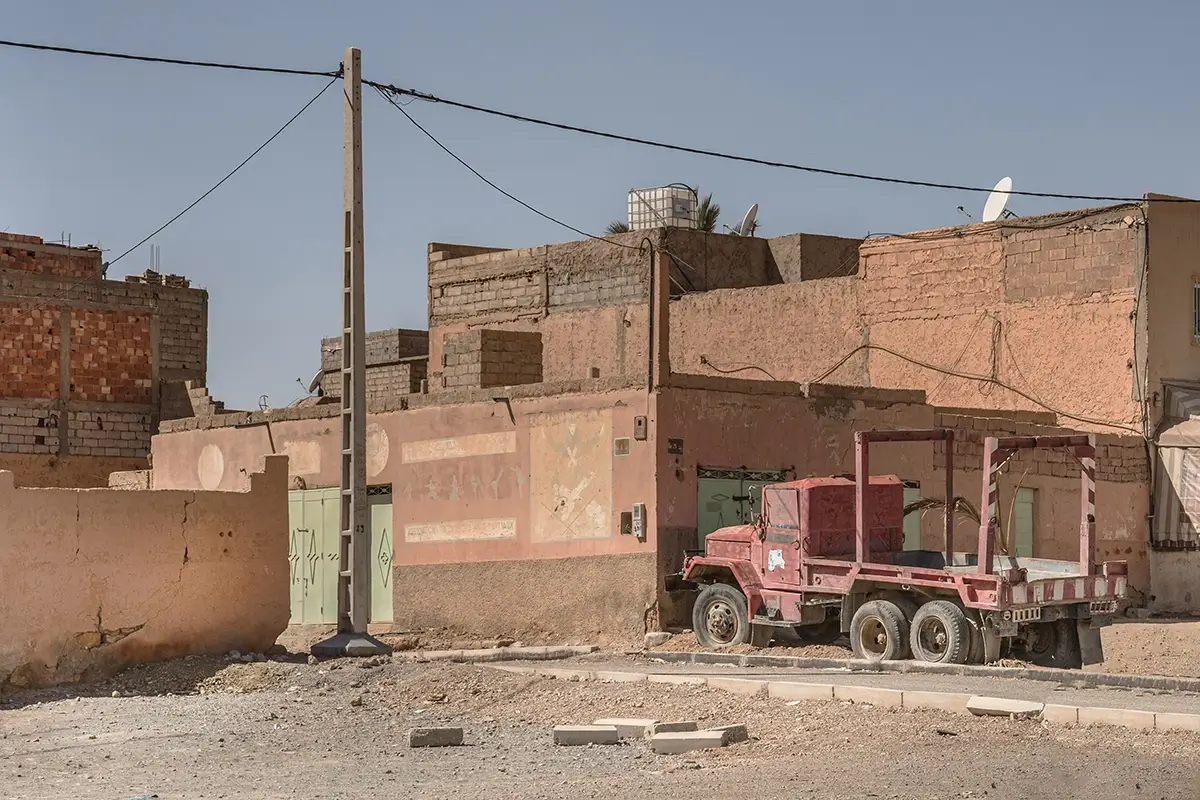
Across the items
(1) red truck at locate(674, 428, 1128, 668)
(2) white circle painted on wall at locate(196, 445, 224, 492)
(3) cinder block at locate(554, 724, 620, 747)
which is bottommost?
(3) cinder block at locate(554, 724, 620, 747)

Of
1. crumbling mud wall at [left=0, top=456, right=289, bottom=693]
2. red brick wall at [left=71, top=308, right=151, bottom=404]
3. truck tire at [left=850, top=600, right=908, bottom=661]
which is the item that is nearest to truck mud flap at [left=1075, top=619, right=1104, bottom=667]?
truck tire at [left=850, top=600, right=908, bottom=661]

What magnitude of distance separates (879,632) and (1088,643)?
2048 mm

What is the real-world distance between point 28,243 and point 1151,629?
25.7m

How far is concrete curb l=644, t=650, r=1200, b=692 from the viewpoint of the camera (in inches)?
575

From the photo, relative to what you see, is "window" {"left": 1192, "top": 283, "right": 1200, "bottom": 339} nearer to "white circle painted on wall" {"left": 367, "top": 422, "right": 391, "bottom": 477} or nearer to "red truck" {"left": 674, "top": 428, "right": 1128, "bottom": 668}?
"red truck" {"left": 674, "top": 428, "right": 1128, "bottom": 668}

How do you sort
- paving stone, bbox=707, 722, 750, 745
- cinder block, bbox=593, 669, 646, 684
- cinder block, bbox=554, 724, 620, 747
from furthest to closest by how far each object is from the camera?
cinder block, bbox=593, 669, 646, 684 → cinder block, bbox=554, 724, 620, 747 → paving stone, bbox=707, 722, 750, 745

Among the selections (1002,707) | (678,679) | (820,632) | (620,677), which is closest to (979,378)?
(820,632)

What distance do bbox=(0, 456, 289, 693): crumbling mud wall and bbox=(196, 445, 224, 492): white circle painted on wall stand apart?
787 centimetres

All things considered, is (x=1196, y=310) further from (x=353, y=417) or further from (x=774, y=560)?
(x=353, y=417)

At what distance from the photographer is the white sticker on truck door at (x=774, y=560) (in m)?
18.7

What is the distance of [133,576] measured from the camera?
1778 cm

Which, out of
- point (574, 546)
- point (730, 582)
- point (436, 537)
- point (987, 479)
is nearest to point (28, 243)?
point (436, 537)

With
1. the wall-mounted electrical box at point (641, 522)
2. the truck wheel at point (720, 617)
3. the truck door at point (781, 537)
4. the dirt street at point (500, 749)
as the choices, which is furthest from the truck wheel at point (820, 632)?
the dirt street at point (500, 749)

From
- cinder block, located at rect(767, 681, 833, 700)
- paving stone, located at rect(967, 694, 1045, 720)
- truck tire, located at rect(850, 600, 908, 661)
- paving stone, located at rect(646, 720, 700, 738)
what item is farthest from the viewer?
truck tire, located at rect(850, 600, 908, 661)
